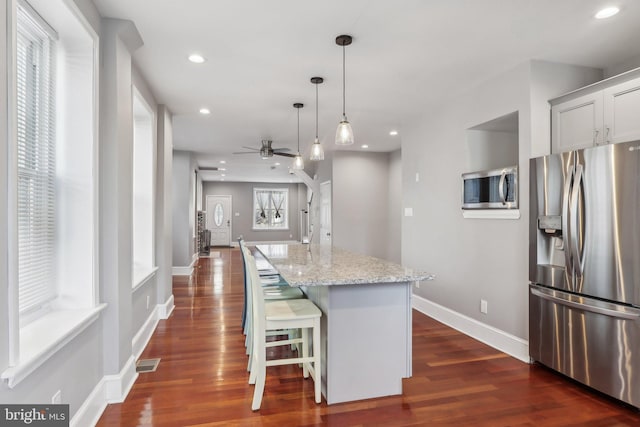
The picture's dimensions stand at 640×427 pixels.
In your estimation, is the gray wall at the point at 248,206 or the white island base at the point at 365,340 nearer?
the white island base at the point at 365,340

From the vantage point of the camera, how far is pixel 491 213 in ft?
11.1

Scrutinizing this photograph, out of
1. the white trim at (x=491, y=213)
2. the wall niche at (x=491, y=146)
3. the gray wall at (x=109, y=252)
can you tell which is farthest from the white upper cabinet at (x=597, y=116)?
the gray wall at (x=109, y=252)

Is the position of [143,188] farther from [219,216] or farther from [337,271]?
[219,216]

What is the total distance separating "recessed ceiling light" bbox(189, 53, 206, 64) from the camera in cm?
291

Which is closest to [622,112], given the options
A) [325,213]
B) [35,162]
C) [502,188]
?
[502,188]

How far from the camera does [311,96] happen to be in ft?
13.0

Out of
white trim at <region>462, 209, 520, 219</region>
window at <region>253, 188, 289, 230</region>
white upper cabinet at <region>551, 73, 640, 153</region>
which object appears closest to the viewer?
white upper cabinet at <region>551, 73, 640, 153</region>

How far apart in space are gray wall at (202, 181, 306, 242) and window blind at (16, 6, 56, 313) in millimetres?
11848

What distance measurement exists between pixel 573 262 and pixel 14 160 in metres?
3.30

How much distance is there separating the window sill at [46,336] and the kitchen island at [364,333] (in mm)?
1153

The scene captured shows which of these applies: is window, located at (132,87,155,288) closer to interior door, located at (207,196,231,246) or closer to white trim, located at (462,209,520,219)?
white trim, located at (462,209,520,219)

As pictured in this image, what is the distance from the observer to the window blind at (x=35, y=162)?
178 cm

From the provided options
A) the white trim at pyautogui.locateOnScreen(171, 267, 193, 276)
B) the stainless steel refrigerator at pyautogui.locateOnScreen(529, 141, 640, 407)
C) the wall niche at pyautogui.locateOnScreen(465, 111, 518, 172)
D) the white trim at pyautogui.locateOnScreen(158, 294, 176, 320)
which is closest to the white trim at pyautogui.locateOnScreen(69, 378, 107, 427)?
the white trim at pyautogui.locateOnScreen(158, 294, 176, 320)

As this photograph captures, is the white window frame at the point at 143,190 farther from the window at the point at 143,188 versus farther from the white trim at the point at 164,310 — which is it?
the white trim at the point at 164,310
